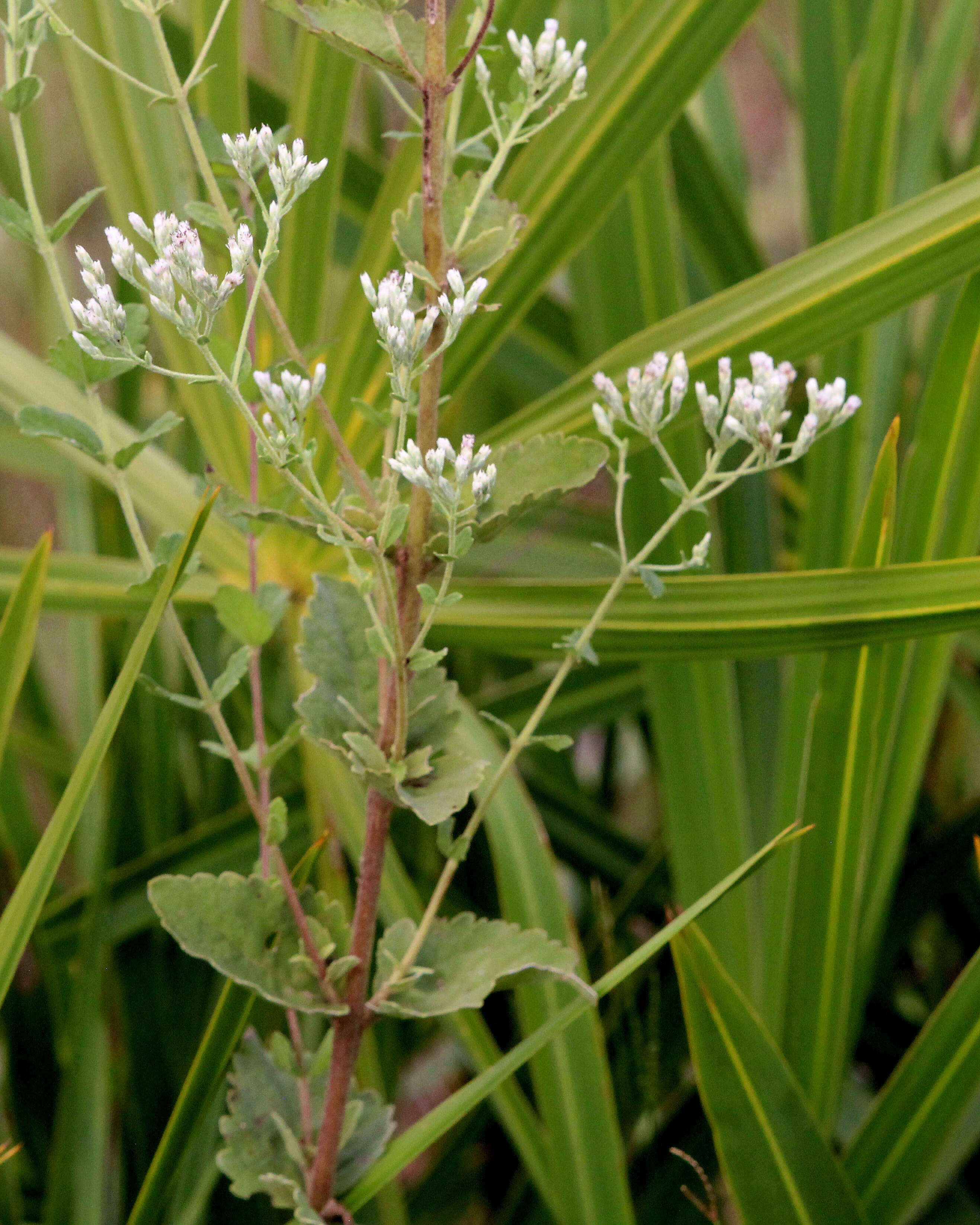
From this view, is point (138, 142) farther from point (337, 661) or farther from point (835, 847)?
point (835, 847)

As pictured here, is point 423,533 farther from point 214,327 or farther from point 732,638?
point 214,327

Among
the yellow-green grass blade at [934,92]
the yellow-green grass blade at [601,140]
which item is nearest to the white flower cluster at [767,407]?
the yellow-green grass blade at [601,140]

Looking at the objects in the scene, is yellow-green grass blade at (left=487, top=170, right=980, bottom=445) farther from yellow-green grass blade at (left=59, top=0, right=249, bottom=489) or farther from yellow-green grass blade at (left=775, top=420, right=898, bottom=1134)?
yellow-green grass blade at (left=59, top=0, right=249, bottom=489)

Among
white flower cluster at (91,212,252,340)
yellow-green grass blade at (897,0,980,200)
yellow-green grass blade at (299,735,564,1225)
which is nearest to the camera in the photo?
white flower cluster at (91,212,252,340)

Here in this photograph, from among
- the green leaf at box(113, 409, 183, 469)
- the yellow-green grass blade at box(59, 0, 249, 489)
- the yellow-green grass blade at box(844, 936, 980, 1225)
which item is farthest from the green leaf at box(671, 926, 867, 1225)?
the yellow-green grass blade at box(59, 0, 249, 489)

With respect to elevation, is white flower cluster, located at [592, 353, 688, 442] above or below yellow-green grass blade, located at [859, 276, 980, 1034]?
above

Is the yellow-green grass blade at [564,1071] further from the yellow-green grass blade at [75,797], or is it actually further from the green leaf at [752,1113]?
the yellow-green grass blade at [75,797]

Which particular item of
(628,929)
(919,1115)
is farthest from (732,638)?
(628,929)
